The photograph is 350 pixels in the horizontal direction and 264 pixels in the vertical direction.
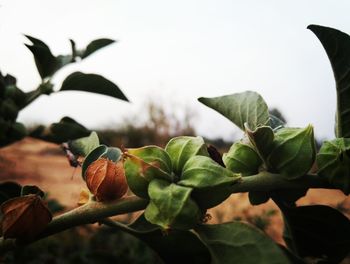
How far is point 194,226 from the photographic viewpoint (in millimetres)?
464

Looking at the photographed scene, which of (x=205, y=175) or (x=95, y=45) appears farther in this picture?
(x=95, y=45)

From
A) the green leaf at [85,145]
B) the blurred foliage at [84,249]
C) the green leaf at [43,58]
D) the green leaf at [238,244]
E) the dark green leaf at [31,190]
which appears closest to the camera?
the green leaf at [238,244]

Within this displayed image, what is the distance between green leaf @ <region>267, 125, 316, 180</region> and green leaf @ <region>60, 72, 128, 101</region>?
51 centimetres

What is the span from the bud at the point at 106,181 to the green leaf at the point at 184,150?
0.06m

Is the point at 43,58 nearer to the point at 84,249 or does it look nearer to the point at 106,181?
the point at 106,181

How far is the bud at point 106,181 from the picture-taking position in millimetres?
481

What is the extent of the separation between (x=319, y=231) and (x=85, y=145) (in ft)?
1.07

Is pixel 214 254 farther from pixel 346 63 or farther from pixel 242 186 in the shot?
pixel 346 63

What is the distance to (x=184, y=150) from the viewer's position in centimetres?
49

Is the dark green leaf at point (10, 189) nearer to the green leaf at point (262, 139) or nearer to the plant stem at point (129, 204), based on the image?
the plant stem at point (129, 204)

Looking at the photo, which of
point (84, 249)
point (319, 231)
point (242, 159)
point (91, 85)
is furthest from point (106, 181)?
point (84, 249)

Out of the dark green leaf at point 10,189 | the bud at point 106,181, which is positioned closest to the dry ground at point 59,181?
the dark green leaf at point 10,189

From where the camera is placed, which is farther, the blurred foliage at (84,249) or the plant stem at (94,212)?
the blurred foliage at (84,249)

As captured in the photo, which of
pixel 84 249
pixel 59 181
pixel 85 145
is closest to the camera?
pixel 85 145
